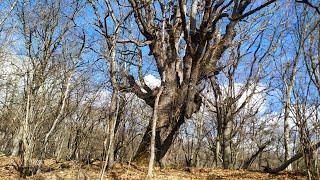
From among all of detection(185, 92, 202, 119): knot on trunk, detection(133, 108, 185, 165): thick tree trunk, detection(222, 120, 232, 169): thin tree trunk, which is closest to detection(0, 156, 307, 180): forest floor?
detection(133, 108, 185, 165): thick tree trunk

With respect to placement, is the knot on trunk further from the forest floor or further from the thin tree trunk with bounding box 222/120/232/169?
the thin tree trunk with bounding box 222/120/232/169

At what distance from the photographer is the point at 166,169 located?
10734 millimetres

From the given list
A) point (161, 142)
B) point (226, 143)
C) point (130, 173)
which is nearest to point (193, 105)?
point (161, 142)

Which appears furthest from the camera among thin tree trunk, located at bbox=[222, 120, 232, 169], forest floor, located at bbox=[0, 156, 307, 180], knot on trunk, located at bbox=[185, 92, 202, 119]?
thin tree trunk, located at bbox=[222, 120, 232, 169]

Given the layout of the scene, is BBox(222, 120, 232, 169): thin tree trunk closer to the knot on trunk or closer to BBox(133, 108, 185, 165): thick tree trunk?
the knot on trunk

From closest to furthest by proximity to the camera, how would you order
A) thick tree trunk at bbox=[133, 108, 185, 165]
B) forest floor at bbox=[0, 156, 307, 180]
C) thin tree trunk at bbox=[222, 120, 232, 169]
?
forest floor at bbox=[0, 156, 307, 180], thick tree trunk at bbox=[133, 108, 185, 165], thin tree trunk at bbox=[222, 120, 232, 169]

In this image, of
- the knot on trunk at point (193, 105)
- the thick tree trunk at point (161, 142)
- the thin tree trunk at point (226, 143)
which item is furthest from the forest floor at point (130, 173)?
the thin tree trunk at point (226, 143)

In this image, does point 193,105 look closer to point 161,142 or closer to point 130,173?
point 161,142

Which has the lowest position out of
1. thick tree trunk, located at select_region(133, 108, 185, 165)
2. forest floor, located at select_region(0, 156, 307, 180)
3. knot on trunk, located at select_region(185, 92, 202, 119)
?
forest floor, located at select_region(0, 156, 307, 180)

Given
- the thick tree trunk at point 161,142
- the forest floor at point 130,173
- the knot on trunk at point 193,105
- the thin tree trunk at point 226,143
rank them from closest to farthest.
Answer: the forest floor at point 130,173
the knot on trunk at point 193,105
the thick tree trunk at point 161,142
the thin tree trunk at point 226,143

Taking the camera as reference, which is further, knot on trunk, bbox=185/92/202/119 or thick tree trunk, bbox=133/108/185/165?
thick tree trunk, bbox=133/108/185/165

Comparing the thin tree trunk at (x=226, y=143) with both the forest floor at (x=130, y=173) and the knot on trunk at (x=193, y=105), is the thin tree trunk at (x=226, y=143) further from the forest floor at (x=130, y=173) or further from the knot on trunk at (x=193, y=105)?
the forest floor at (x=130, y=173)

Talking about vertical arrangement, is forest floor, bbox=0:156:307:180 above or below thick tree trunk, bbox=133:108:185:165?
below

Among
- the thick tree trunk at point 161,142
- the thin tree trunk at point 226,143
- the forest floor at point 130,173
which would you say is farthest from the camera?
the thin tree trunk at point 226,143
